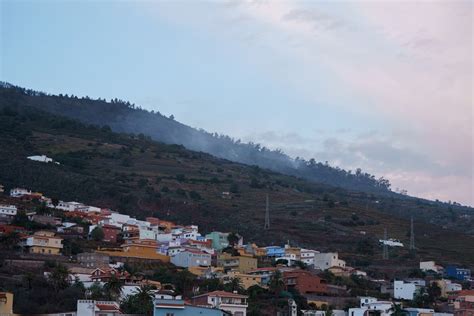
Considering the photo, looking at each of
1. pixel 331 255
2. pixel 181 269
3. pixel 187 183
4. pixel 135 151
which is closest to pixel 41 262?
pixel 181 269

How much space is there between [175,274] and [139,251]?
10.1 metres

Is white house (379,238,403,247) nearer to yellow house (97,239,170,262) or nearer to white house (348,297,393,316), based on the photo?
yellow house (97,239,170,262)

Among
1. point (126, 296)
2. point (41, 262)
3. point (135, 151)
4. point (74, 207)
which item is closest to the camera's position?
point (126, 296)

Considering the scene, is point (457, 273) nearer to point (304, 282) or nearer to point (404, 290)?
point (404, 290)

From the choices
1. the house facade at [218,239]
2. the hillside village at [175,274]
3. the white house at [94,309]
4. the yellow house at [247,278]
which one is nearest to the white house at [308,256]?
the hillside village at [175,274]

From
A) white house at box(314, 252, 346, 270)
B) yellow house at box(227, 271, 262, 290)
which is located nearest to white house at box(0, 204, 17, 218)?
yellow house at box(227, 271, 262, 290)

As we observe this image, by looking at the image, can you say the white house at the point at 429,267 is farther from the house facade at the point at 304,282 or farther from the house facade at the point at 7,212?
the house facade at the point at 7,212

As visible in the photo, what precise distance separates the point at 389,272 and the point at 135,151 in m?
55.0

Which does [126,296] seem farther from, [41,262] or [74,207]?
[74,207]

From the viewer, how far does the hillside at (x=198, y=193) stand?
97.9 metres

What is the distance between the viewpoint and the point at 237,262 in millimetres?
76625

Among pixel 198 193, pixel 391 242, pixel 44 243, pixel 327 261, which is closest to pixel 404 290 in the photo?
pixel 327 261

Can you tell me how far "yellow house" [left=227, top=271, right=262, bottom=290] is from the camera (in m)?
68.7

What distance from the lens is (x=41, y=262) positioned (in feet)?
216
